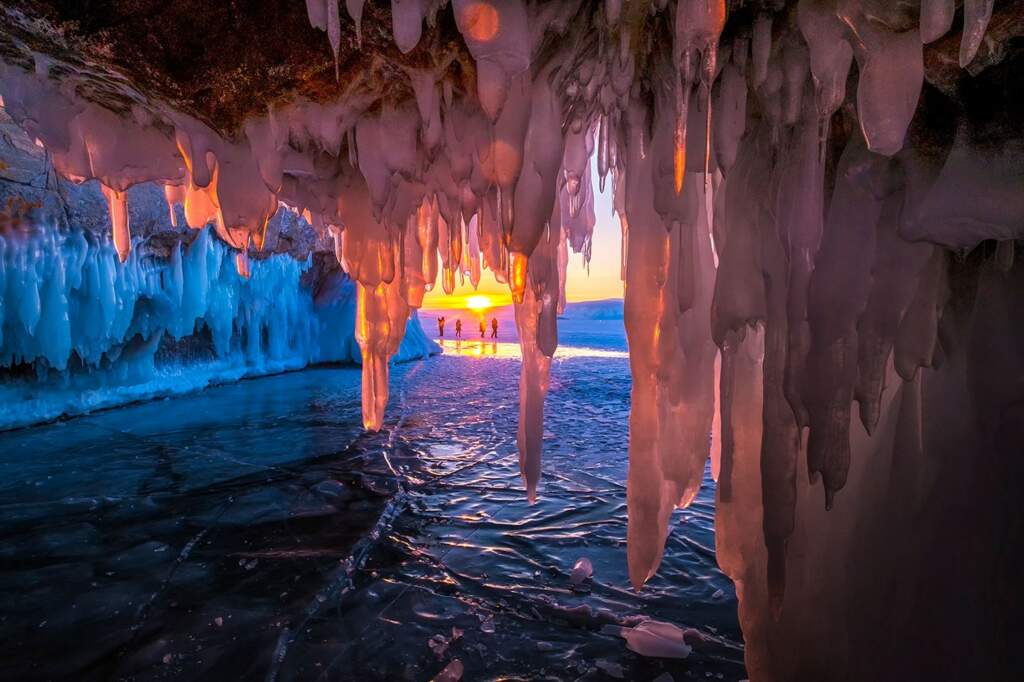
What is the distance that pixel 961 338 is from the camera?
1927mm

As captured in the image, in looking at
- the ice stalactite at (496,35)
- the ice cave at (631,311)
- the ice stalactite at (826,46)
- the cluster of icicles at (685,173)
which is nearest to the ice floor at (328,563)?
the ice cave at (631,311)

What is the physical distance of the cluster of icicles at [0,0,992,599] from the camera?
1.69 metres

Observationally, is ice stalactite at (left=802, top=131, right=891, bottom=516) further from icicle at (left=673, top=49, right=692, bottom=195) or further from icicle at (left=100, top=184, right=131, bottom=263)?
icicle at (left=100, top=184, right=131, bottom=263)

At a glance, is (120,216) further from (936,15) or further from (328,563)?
(936,15)

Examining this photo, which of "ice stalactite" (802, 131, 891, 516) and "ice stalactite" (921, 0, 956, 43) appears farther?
"ice stalactite" (802, 131, 891, 516)

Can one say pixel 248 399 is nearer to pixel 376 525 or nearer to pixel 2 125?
pixel 2 125

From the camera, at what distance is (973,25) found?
112 centimetres

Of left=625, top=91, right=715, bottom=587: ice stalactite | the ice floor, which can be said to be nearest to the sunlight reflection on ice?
the ice floor

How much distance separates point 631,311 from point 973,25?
1.60m

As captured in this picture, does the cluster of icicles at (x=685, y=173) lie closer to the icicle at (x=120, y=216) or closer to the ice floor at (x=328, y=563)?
the icicle at (x=120, y=216)

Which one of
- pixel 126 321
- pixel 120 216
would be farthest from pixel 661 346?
pixel 126 321

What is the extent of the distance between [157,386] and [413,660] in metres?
10.7

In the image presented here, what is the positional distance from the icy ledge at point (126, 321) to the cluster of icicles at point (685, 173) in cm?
641

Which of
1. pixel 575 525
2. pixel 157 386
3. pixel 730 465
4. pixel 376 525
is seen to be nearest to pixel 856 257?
pixel 730 465
